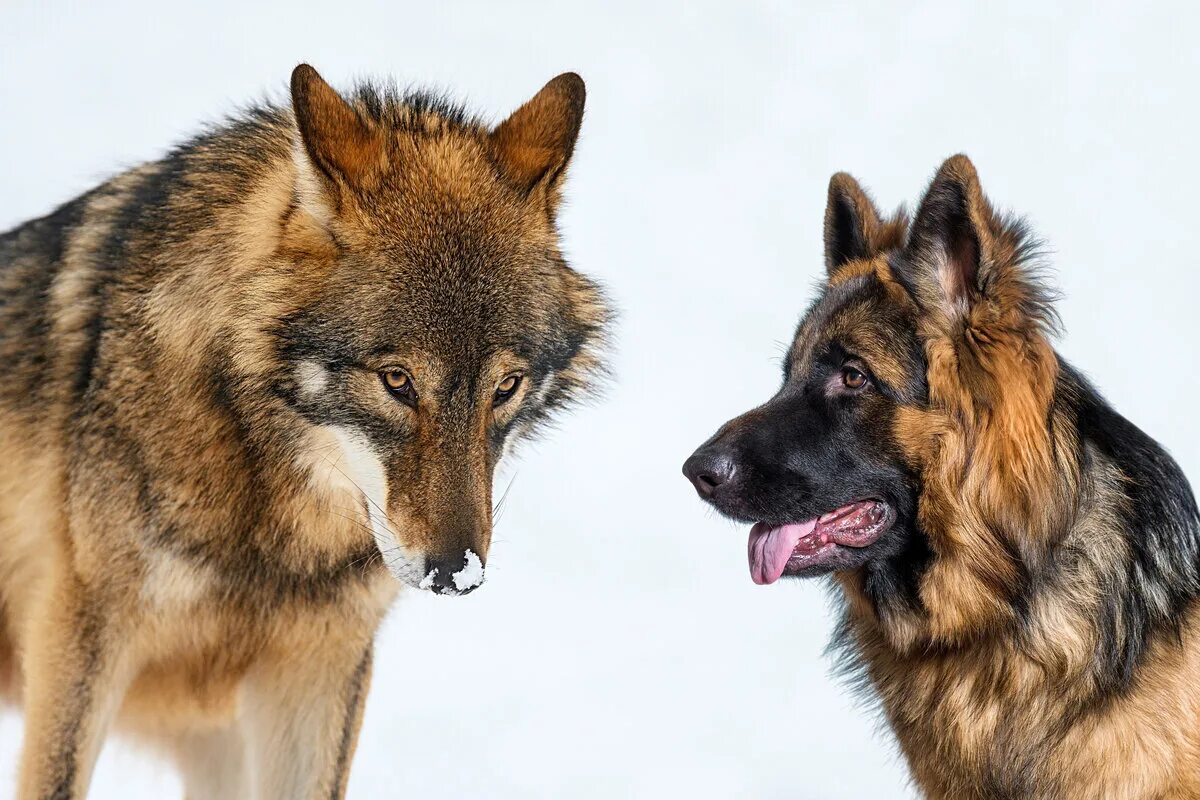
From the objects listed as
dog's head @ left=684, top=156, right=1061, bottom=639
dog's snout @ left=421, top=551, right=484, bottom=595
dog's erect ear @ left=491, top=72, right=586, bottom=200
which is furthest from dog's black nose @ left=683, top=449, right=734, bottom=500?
dog's erect ear @ left=491, top=72, right=586, bottom=200

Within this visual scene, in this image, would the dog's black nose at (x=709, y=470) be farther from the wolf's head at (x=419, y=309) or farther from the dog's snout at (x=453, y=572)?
the dog's snout at (x=453, y=572)

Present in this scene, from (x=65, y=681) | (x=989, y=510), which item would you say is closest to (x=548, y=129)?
(x=989, y=510)

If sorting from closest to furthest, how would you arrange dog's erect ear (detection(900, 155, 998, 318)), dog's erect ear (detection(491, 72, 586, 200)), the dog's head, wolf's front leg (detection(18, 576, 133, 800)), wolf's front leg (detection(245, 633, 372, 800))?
1. dog's erect ear (detection(900, 155, 998, 318))
2. the dog's head
3. wolf's front leg (detection(18, 576, 133, 800))
4. dog's erect ear (detection(491, 72, 586, 200))
5. wolf's front leg (detection(245, 633, 372, 800))

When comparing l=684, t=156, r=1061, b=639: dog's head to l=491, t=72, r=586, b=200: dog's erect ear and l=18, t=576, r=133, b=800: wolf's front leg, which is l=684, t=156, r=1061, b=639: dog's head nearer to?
l=491, t=72, r=586, b=200: dog's erect ear

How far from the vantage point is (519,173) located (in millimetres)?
4055

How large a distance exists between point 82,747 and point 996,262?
2996mm

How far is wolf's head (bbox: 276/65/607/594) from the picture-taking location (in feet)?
12.0

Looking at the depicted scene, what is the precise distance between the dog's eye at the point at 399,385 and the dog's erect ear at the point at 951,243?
1.40 m

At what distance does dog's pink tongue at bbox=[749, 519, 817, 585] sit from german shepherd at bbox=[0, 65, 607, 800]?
31.3 inches

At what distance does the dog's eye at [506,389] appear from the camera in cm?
382

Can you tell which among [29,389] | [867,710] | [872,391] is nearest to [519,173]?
[872,391]

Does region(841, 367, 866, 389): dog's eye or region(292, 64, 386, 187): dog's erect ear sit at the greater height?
region(292, 64, 386, 187): dog's erect ear

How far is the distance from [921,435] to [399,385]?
4.71 ft

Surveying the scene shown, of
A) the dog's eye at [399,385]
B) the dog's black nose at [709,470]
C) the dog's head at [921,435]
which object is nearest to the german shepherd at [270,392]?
the dog's eye at [399,385]
